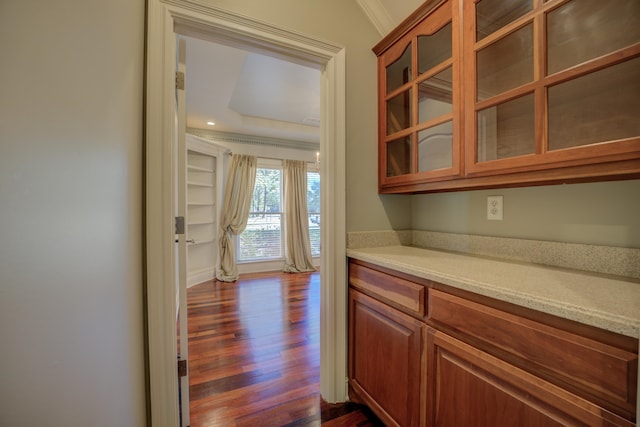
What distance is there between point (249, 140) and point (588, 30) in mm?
4429

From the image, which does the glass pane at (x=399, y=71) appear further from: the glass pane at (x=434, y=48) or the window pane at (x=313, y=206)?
the window pane at (x=313, y=206)

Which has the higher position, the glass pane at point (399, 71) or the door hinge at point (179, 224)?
the glass pane at point (399, 71)

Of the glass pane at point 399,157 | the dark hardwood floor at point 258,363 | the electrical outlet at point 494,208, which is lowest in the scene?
the dark hardwood floor at point 258,363

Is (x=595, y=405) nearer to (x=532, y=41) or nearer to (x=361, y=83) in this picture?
(x=532, y=41)

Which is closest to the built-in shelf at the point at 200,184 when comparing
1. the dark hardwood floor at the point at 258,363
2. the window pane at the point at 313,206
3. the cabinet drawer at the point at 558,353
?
the dark hardwood floor at the point at 258,363

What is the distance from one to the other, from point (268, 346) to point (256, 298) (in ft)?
4.22

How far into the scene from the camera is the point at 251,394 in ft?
5.27

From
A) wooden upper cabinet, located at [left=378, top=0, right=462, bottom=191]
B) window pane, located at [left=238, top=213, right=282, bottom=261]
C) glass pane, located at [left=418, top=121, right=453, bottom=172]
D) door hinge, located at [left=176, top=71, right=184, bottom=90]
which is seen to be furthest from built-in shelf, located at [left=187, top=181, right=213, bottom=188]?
glass pane, located at [left=418, top=121, right=453, bottom=172]

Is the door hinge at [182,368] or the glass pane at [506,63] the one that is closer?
the glass pane at [506,63]

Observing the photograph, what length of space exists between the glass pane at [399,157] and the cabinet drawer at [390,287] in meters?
0.62

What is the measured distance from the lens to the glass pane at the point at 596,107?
2.61 feet

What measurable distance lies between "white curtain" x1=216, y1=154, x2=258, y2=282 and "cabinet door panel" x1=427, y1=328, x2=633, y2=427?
380cm

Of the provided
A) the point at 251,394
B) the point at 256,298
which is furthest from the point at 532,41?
the point at 256,298

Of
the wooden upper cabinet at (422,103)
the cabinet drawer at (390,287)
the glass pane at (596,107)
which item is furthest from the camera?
the wooden upper cabinet at (422,103)
